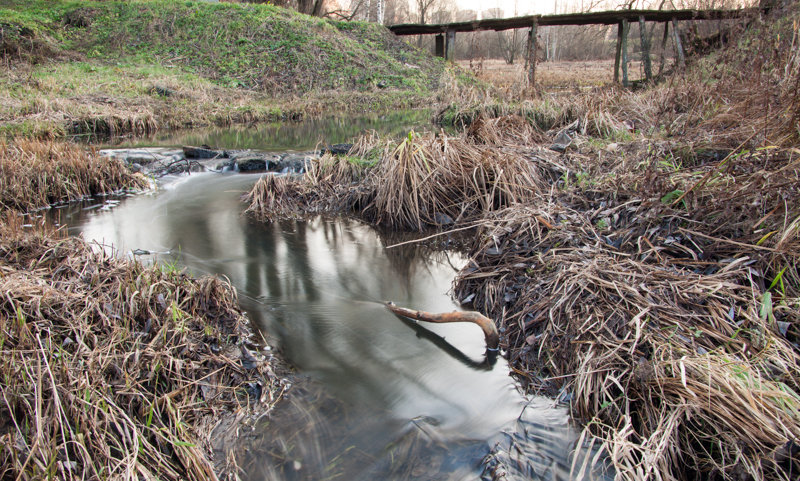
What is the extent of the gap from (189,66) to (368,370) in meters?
22.2

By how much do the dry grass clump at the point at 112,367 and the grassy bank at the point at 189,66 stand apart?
10526 millimetres

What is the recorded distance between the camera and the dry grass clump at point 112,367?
227cm

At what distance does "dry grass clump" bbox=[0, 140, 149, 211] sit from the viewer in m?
6.93

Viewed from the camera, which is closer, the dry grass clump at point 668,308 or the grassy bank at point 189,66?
the dry grass clump at point 668,308

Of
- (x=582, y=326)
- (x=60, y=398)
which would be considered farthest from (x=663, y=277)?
(x=60, y=398)

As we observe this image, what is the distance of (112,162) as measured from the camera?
27.6ft

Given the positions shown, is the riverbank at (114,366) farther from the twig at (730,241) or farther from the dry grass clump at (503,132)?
the dry grass clump at (503,132)

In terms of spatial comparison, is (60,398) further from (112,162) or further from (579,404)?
(112,162)

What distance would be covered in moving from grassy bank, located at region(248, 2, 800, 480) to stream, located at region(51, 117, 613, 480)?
0.31m

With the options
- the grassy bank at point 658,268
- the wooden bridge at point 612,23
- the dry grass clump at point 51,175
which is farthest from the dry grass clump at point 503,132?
the dry grass clump at point 51,175

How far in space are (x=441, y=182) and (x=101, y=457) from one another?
4.89 metres

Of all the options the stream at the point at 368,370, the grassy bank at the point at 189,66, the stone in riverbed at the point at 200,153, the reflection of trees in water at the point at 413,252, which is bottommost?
the stream at the point at 368,370

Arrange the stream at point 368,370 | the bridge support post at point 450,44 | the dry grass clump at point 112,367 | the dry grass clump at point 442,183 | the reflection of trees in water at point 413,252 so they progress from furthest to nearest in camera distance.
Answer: the bridge support post at point 450,44
the dry grass clump at point 442,183
the reflection of trees in water at point 413,252
the stream at point 368,370
the dry grass clump at point 112,367

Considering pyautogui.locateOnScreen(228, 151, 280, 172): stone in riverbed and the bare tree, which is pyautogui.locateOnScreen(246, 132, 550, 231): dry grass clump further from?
the bare tree
